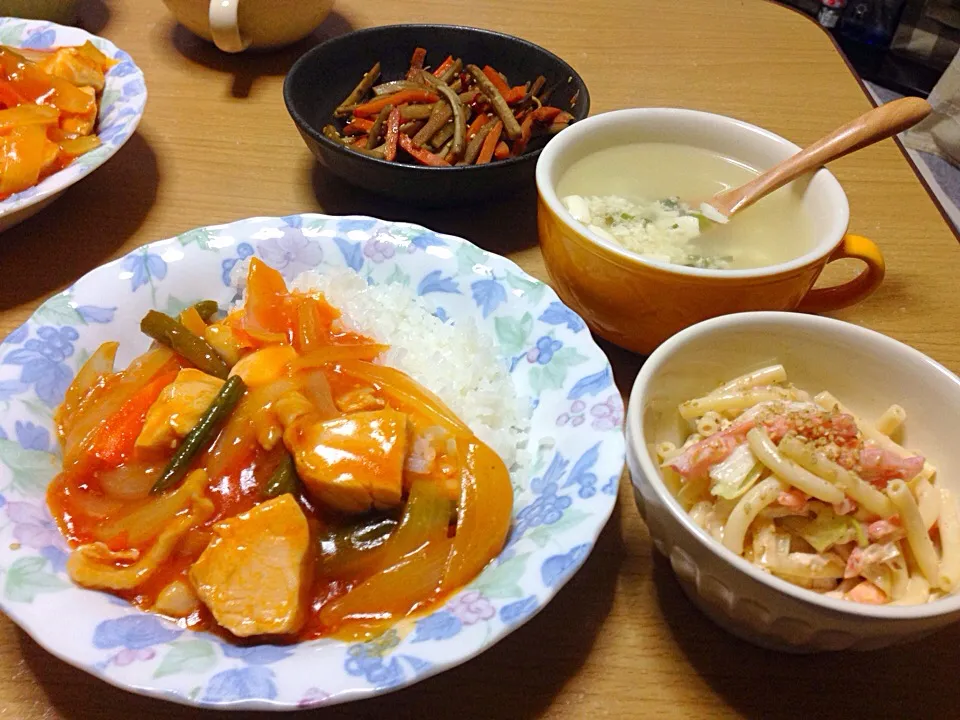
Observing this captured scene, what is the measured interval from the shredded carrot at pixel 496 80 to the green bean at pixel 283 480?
1.19m

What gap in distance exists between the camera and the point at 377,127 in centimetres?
173

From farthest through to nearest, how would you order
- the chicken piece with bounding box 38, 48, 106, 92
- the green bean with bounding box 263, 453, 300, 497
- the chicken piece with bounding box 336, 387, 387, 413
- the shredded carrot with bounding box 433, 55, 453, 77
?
the shredded carrot with bounding box 433, 55, 453, 77
the chicken piece with bounding box 38, 48, 106, 92
the chicken piece with bounding box 336, 387, 387, 413
the green bean with bounding box 263, 453, 300, 497

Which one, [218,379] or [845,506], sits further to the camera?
[218,379]

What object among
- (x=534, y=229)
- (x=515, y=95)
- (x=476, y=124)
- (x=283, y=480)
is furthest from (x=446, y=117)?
(x=283, y=480)

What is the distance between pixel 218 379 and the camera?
1115mm

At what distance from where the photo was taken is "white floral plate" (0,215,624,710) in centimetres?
77

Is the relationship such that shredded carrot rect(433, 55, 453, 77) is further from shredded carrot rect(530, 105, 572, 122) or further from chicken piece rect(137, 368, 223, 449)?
chicken piece rect(137, 368, 223, 449)

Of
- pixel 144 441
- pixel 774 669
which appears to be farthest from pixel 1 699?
pixel 774 669

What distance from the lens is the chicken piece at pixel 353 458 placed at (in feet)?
3.14

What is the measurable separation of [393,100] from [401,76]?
20 cm

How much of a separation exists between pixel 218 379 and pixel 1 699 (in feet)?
1.57

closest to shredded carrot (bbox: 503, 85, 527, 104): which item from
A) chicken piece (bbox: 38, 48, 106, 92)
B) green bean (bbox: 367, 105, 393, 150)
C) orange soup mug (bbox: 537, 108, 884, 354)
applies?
green bean (bbox: 367, 105, 393, 150)

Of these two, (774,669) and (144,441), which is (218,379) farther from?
(774,669)

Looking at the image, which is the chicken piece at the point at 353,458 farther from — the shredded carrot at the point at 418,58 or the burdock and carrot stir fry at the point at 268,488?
the shredded carrot at the point at 418,58
